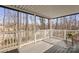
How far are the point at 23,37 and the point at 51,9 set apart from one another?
952 mm

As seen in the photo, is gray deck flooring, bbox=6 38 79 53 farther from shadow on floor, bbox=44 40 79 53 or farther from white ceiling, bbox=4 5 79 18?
white ceiling, bbox=4 5 79 18

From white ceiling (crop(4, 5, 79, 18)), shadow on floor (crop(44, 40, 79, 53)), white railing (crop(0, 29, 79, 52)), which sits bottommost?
shadow on floor (crop(44, 40, 79, 53))

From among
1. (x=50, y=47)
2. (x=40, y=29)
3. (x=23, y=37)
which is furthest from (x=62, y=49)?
(x=23, y=37)

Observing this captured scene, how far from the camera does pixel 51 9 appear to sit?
3.03 metres

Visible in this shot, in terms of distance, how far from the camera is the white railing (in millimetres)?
2902

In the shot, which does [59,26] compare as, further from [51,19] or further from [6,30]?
[6,30]

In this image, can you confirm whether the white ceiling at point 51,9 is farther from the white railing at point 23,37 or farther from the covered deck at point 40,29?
the white railing at point 23,37

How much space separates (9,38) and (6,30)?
0.20 metres

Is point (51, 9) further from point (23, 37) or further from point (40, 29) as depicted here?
point (23, 37)

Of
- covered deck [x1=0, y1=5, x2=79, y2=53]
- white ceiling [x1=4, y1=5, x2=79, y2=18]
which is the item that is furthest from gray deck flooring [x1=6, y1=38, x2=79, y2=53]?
white ceiling [x1=4, y1=5, x2=79, y2=18]

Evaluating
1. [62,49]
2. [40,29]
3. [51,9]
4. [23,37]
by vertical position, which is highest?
[51,9]

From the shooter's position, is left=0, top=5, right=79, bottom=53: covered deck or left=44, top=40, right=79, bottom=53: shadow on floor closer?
left=0, top=5, right=79, bottom=53: covered deck

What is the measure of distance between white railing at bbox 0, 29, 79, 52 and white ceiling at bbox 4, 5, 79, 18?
42cm
